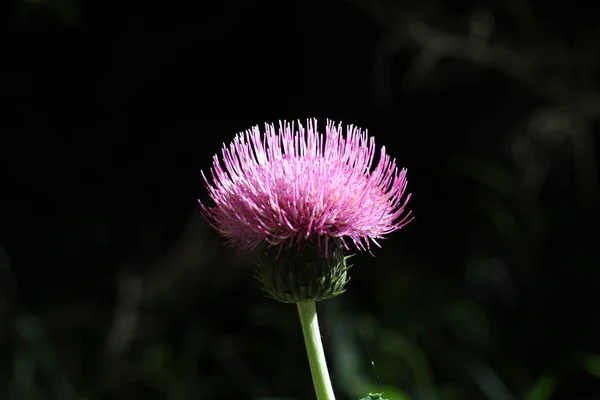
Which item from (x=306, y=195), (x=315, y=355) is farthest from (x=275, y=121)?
(x=315, y=355)

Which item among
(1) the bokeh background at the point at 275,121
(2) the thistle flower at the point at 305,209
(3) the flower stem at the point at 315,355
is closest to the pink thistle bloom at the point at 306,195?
(2) the thistle flower at the point at 305,209

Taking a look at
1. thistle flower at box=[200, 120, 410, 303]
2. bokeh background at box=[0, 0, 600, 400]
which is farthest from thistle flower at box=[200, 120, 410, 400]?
bokeh background at box=[0, 0, 600, 400]

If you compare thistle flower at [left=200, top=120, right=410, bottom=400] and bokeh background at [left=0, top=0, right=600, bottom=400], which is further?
bokeh background at [left=0, top=0, right=600, bottom=400]

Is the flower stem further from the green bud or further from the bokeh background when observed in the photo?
the bokeh background

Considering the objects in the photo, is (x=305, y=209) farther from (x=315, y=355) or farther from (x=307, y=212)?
(x=315, y=355)

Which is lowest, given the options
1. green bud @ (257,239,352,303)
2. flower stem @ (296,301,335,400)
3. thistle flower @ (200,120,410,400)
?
flower stem @ (296,301,335,400)
